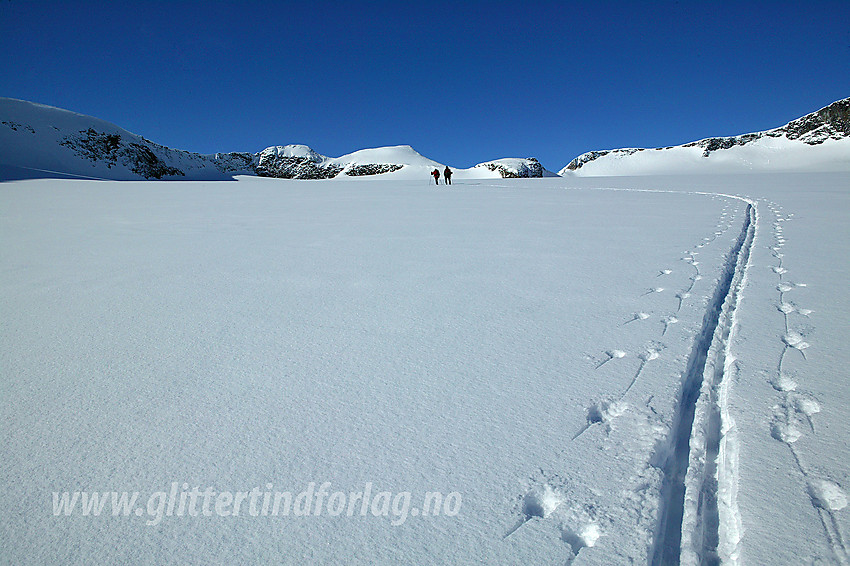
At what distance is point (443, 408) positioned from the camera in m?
1.97

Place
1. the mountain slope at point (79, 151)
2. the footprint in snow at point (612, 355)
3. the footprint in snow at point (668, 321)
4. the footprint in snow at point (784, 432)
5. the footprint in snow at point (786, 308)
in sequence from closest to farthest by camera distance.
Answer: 1. the footprint in snow at point (784, 432)
2. the footprint in snow at point (612, 355)
3. the footprint in snow at point (668, 321)
4. the footprint in snow at point (786, 308)
5. the mountain slope at point (79, 151)

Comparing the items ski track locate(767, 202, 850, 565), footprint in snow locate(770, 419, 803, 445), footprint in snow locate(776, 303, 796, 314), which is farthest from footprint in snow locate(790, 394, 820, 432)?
footprint in snow locate(776, 303, 796, 314)

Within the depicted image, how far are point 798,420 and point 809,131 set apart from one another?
188201 millimetres

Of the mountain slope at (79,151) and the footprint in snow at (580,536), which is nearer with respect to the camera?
the footprint in snow at (580,536)

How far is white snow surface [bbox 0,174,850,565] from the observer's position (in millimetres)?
1335

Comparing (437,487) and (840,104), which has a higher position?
(840,104)

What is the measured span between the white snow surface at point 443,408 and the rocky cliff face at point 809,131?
17240cm

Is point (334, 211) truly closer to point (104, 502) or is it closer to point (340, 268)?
point (340, 268)

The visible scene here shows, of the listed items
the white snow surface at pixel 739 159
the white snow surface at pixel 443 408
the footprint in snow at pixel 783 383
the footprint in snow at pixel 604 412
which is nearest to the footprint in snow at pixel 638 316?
the white snow surface at pixel 443 408

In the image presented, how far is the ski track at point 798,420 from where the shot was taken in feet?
4.36

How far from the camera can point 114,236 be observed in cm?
661

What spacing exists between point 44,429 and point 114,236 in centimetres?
598

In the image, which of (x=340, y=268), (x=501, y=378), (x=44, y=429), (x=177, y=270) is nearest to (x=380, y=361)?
(x=501, y=378)

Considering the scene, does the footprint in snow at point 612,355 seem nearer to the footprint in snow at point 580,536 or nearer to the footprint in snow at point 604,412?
the footprint in snow at point 604,412
